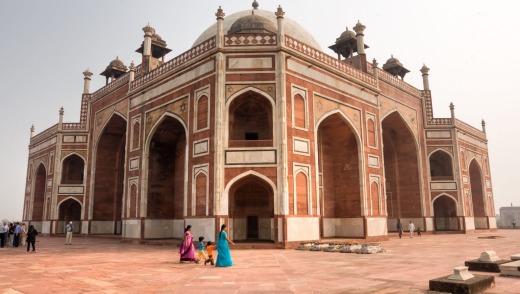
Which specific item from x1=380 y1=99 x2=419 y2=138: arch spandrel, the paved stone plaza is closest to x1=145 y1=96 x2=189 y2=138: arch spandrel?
the paved stone plaza

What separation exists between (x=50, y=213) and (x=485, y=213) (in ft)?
112

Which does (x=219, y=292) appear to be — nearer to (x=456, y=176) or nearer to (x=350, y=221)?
(x=350, y=221)

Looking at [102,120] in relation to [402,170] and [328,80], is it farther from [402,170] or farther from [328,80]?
[402,170]

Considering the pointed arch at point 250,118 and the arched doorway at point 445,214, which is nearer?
the pointed arch at point 250,118

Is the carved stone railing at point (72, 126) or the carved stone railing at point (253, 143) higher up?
the carved stone railing at point (72, 126)

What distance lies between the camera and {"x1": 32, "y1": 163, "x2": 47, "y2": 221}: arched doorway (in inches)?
1260

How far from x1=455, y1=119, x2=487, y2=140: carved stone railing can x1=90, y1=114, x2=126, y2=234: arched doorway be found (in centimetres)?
2511

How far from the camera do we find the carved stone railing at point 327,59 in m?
17.2

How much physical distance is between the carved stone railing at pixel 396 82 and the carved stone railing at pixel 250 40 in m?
10.9

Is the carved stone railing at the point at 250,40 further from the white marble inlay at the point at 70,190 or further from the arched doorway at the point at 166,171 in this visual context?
the white marble inlay at the point at 70,190

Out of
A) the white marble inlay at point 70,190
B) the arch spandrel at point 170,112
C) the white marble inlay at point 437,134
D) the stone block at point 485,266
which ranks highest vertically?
the white marble inlay at point 437,134

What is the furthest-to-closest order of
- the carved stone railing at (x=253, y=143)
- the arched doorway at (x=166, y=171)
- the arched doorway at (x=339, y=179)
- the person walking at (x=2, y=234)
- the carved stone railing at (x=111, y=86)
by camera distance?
the carved stone railing at (x=111, y=86) < the arched doorway at (x=166, y=171) < the arched doorway at (x=339, y=179) < the person walking at (x=2, y=234) < the carved stone railing at (x=253, y=143)

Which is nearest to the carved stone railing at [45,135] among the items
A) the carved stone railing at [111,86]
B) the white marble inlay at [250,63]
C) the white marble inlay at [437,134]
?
the carved stone railing at [111,86]

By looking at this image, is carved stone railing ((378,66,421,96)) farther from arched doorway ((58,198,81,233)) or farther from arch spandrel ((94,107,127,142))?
arched doorway ((58,198,81,233))
